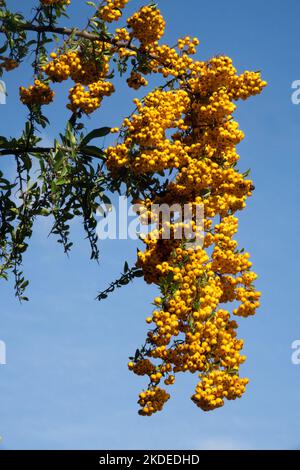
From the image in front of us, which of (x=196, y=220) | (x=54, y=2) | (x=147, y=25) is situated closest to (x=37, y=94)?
(x=54, y=2)

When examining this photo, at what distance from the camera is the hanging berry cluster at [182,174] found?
7.20 metres

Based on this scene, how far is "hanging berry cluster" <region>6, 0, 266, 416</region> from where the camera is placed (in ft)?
23.6

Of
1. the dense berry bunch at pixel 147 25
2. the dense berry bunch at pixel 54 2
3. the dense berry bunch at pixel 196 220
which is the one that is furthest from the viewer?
the dense berry bunch at pixel 54 2

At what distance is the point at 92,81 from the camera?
9.09 meters

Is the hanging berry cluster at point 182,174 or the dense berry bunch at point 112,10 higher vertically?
the dense berry bunch at point 112,10

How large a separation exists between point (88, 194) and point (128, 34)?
7.19ft

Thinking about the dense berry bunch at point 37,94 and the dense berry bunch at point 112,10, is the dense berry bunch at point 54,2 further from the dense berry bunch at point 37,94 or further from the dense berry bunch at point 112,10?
the dense berry bunch at point 37,94

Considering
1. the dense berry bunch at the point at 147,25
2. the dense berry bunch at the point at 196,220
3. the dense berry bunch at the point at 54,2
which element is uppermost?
the dense berry bunch at the point at 54,2

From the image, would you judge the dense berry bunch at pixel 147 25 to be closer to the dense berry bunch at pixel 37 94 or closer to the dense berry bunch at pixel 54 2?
the dense berry bunch at pixel 54 2

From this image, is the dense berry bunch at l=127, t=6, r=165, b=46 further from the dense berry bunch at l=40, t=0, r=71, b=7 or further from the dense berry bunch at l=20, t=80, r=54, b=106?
the dense berry bunch at l=20, t=80, r=54, b=106

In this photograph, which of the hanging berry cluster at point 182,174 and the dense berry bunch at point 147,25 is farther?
the dense berry bunch at point 147,25

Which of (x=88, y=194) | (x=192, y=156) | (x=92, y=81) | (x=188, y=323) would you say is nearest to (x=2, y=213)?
(x=88, y=194)

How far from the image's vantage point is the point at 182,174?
7957 mm

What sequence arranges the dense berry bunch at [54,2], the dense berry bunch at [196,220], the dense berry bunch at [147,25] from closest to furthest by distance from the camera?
the dense berry bunch at [196,220] → the dense berry bunch at [147,25] → the dense berry bunch at [54,2]
